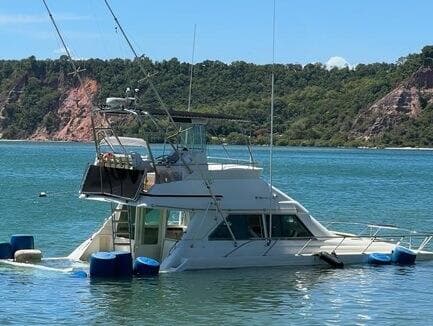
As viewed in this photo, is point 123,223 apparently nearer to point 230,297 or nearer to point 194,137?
point 194,137

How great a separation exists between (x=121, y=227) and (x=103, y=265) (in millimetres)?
2421

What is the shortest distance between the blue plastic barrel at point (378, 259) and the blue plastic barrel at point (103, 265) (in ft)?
23.8

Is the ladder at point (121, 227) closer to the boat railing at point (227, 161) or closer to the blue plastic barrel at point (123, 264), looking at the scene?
→ the blue plastic barrel at point (123, 264)

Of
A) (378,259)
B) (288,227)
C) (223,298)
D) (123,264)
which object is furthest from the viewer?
(378,259)

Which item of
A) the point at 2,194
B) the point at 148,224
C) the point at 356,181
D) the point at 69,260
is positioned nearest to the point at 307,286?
the point at 148,224

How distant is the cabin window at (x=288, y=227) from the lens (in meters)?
25.4

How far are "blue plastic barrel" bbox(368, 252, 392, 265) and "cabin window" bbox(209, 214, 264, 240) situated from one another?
3.35 meters

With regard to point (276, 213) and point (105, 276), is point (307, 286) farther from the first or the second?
point (105, 276)

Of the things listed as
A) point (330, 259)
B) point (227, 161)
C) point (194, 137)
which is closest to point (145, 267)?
point (194, 137)

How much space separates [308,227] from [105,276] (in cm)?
566

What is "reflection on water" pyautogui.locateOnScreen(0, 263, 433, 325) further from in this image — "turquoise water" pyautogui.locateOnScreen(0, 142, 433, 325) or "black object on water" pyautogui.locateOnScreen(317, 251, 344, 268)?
"black object on water" pyautogui.locateOnScreen(317, 251, 344, 268)

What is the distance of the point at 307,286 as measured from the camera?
78.1 ft

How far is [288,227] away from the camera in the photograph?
1009 inches

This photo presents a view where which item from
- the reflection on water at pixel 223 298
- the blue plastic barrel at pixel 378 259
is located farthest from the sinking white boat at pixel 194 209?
the blue plastic barrel at pixel 378 259
